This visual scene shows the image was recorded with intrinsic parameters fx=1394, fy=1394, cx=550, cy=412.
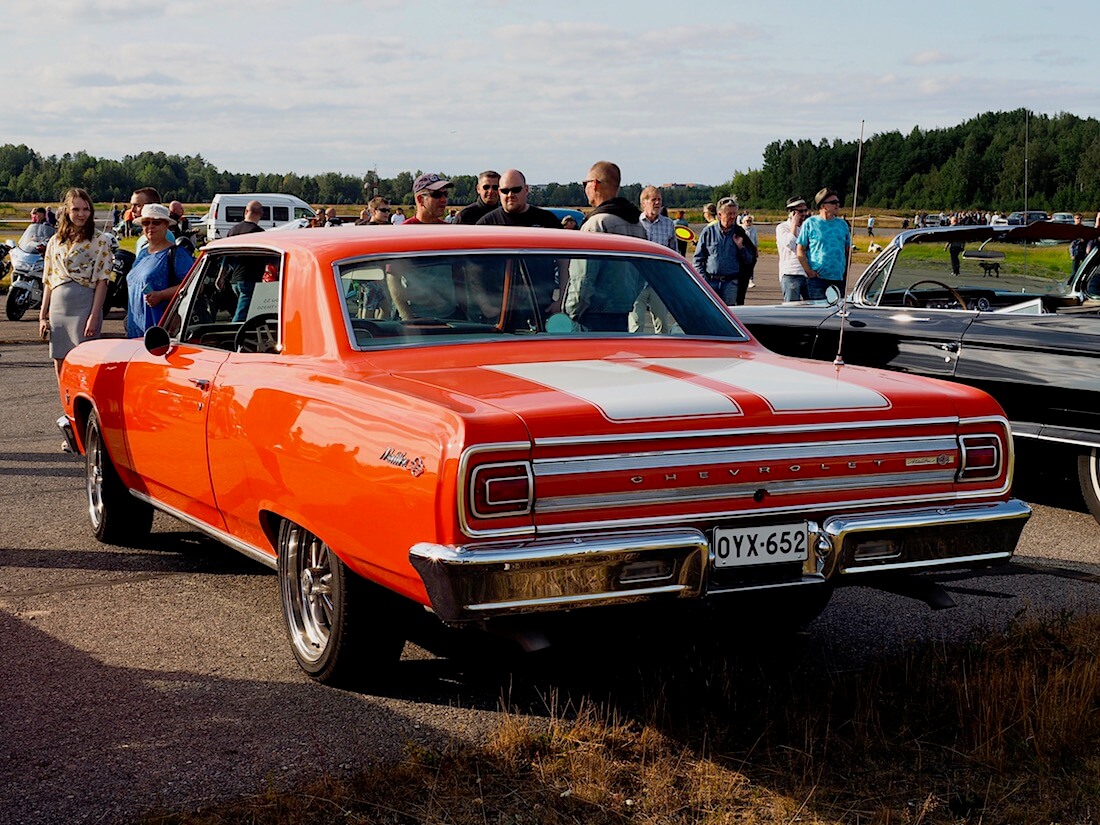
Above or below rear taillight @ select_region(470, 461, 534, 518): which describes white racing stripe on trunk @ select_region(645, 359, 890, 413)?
above

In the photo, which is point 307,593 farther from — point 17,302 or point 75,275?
point 17,302

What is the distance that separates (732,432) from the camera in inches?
160

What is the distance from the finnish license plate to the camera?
4.03m

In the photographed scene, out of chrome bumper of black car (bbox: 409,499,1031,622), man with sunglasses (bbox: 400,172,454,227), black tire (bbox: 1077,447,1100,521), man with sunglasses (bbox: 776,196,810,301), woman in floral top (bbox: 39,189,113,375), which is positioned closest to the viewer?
chrome bumper of black car (bbox: 409,499,1031,622)

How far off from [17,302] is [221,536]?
17618mm

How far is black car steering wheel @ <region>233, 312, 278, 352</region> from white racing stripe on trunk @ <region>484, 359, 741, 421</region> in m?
1.07

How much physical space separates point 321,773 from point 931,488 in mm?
2053

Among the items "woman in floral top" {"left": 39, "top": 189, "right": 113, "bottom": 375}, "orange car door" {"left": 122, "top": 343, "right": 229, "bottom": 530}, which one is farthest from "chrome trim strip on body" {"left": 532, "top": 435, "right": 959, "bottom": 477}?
"woman in floral top" {"left": 39, "top": 189, "right": 113, "bottom": 375}

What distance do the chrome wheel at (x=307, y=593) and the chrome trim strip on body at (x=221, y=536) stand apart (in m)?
0.16

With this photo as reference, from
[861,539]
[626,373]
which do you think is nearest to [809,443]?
[861,539]

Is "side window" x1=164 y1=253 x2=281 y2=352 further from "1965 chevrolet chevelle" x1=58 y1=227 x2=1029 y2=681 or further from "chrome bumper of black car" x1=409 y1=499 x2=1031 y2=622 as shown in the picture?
"chrome bumper of black car" x1=409 y1=499 x2=1031 y2=622

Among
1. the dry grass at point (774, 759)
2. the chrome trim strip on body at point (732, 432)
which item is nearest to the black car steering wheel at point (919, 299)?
the dry grass at point (774, 759)

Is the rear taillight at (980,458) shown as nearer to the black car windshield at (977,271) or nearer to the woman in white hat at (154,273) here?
the black car windshield at (977,271)

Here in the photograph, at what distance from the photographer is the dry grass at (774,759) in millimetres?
3668
